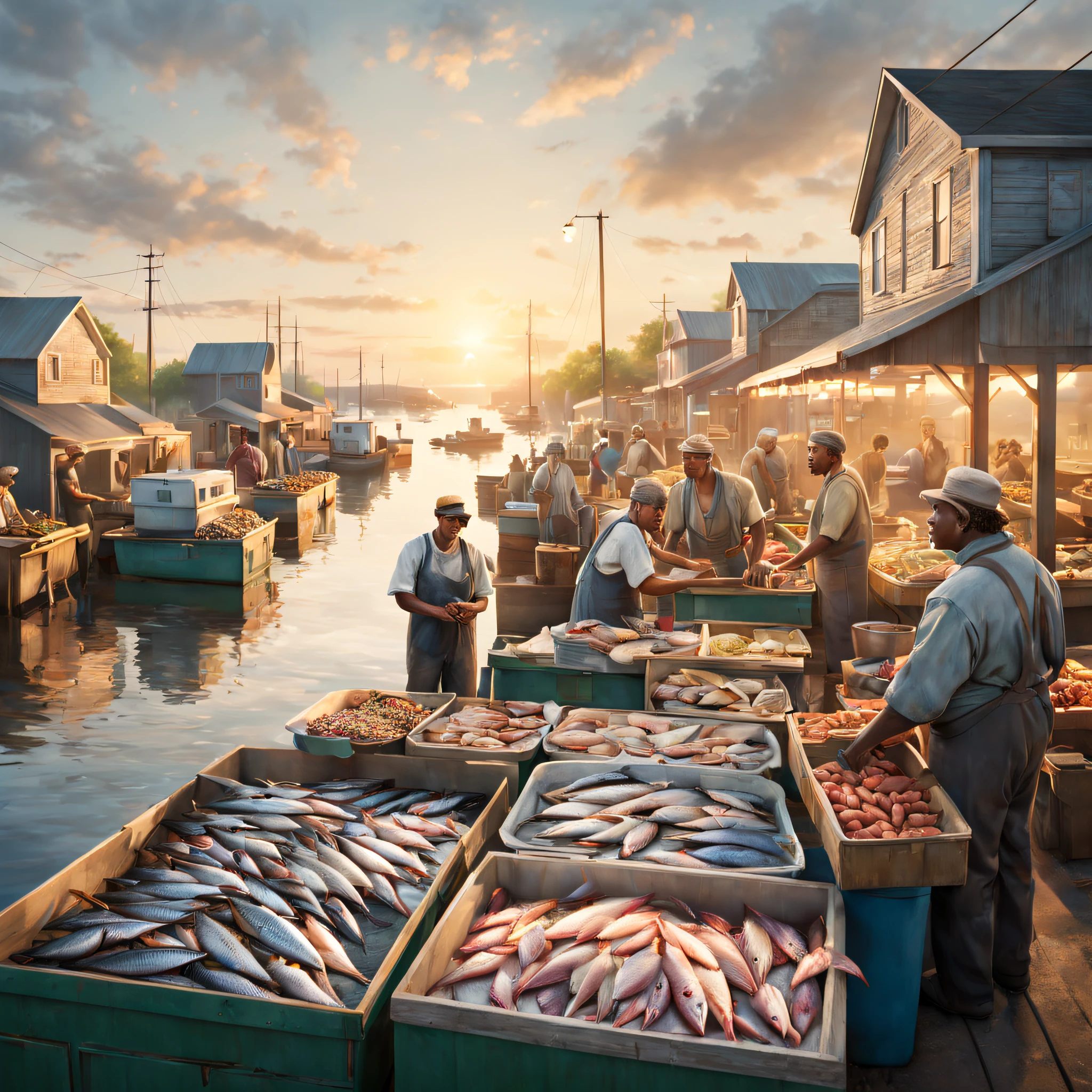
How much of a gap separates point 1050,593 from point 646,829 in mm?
2054

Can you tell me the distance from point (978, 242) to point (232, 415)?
45977 mm

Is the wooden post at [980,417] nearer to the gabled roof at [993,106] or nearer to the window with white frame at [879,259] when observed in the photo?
the gabled roof at [993,106]

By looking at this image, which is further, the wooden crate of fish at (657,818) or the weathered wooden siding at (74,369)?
the weathered wooden siding at (74,369)

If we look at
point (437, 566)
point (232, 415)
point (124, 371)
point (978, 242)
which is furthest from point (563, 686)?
point (124, 371)

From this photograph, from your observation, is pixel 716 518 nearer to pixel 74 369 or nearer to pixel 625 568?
pixel 625 568

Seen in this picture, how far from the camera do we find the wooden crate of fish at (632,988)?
8.78 ft

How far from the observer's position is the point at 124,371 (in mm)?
95375

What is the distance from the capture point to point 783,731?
5.14 metres

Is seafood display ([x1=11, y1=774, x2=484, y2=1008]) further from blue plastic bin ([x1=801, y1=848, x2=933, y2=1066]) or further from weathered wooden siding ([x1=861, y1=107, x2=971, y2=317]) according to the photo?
weathered wooden siding ([x1=861, y1=107, x2=971, y2=317])

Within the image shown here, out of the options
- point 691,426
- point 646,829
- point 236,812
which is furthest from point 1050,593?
point 691,426

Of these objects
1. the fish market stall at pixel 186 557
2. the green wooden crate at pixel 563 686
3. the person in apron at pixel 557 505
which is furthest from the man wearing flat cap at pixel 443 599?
the fish market stall at pixel 186 557

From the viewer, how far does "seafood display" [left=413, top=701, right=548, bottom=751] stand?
500 cm

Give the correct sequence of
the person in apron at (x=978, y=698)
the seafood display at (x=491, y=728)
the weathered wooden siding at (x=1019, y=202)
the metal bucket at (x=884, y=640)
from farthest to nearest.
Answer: the weathered wooden siding at (x=1019, y=202) < the metal bucket at (x=884, y=640) < the seafood display at (x=491, y=728) < the person in apron at (x=978, y=698)

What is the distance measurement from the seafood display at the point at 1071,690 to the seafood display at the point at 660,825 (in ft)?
10.0
